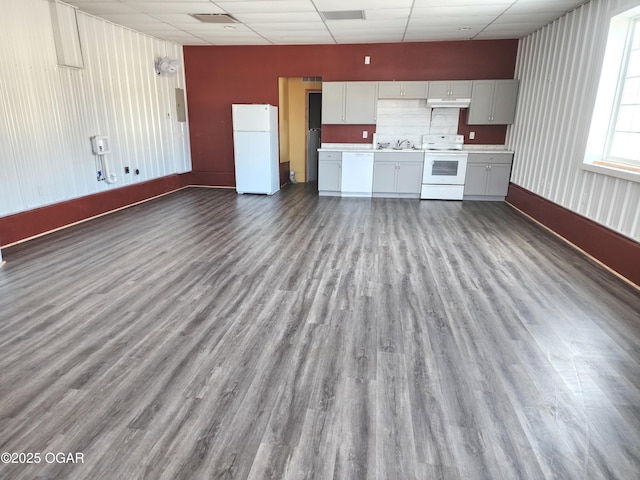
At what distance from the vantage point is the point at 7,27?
14.2 feet

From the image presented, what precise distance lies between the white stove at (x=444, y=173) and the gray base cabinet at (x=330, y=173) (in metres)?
1.62

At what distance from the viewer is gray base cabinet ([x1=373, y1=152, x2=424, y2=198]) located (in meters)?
7.31

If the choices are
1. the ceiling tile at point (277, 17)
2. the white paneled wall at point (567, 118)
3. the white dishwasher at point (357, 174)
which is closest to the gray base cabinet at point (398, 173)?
the white dishwasher at point (357, 174)

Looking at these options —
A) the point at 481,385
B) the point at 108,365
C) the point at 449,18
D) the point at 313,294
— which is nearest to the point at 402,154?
the point at 449,18

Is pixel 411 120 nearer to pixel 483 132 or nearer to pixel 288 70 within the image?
pixel 483 132

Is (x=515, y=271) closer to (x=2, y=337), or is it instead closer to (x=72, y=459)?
(x=72, y=459)

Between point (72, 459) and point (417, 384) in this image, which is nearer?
point (72, 459)

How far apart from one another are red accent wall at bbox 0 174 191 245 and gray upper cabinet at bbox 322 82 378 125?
355cm

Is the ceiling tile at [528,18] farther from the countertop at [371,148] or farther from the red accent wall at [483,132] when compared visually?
the countertop at [371,148]

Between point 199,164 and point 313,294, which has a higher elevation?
point 199,164

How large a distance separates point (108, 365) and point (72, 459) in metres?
0.72

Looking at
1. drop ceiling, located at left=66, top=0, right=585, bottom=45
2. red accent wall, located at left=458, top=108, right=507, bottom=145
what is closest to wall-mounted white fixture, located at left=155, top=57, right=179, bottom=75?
drop ceiling, located at left=66, top=0, right=585, bottom=45


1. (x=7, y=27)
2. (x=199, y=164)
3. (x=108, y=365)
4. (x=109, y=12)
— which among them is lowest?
(x=108, y=365)

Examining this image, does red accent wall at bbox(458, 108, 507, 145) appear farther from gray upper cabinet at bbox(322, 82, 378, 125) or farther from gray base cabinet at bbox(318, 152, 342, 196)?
gray base cabinet at bbox(318, 152, 342, 196)
